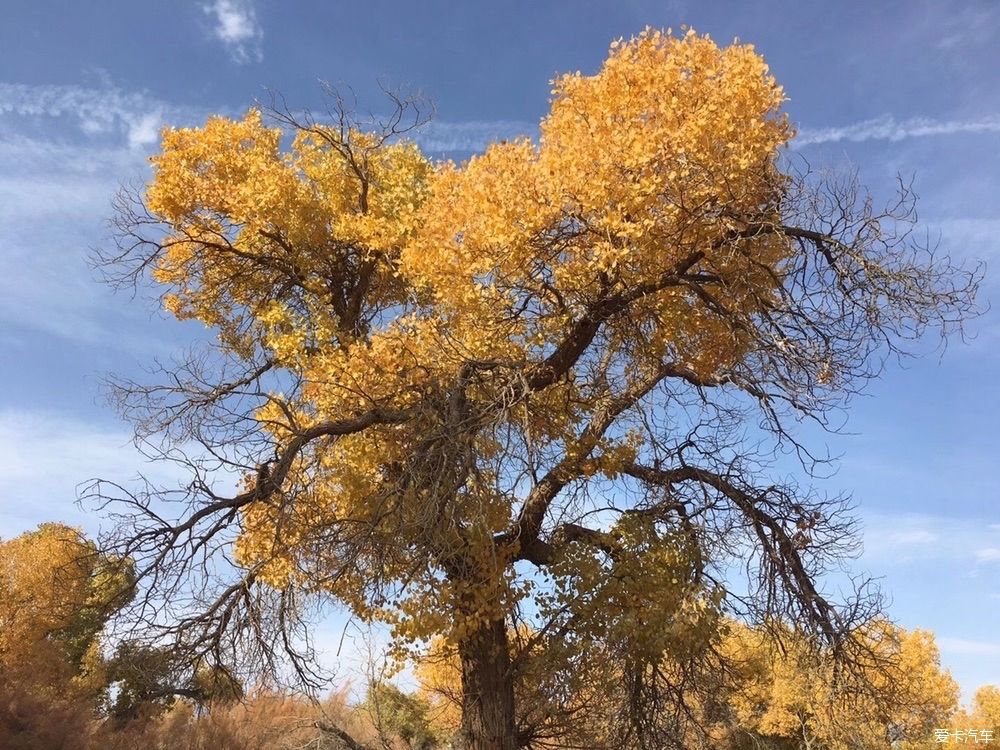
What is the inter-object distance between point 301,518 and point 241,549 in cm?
109

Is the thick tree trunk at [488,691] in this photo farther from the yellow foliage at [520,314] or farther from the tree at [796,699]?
the tree at [796,699]

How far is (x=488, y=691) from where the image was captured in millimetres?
10523

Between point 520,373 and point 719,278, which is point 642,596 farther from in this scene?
point 719,278

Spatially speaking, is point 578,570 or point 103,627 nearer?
point 103,627

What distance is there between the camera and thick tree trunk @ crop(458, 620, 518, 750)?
33.8 ft

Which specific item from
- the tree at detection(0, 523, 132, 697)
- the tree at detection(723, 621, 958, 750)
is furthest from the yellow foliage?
the tree at detection(0, 523, 132, 697)

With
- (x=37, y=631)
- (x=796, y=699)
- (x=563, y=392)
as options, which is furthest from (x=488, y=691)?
(x=796, y=699)

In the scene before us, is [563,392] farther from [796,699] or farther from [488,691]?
[796,699]

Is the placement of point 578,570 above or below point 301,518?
below

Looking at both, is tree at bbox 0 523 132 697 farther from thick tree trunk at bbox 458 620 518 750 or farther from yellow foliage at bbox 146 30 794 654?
thick tree trunk at bbox 458 620 518 750

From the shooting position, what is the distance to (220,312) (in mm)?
14336

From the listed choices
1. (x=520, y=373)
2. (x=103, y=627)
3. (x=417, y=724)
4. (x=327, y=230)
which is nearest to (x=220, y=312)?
(x=327, y=230)

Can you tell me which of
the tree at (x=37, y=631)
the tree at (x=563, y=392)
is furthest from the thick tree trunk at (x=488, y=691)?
the tree at (x=37, y=631)

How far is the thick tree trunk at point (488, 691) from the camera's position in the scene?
10312mm
